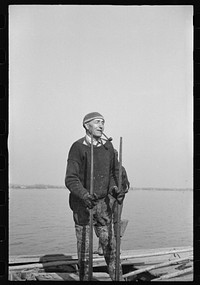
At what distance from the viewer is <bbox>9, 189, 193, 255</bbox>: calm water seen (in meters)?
2.56

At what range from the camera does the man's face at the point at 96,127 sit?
2557 mm

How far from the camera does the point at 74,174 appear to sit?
252 centimetres

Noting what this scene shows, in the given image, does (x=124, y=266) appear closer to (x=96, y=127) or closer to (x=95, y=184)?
(x=95, y=184)

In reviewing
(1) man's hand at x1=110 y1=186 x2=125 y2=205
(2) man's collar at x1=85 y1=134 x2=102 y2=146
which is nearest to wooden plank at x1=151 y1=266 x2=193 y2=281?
(1) man's hand at x1=110 y1=186 x2=125 y2=205

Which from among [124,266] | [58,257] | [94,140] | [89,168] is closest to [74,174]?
[89,168]

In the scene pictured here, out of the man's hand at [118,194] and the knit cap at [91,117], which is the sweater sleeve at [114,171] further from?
the knit cap at [91,117]

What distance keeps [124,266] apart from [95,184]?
0.49 m

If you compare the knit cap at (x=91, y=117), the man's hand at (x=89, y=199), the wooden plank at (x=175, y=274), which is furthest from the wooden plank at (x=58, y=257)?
the knit cap at (x=91, y=117)

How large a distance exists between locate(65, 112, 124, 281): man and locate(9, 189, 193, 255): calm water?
6cm

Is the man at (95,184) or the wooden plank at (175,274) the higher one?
the man at (95,184)

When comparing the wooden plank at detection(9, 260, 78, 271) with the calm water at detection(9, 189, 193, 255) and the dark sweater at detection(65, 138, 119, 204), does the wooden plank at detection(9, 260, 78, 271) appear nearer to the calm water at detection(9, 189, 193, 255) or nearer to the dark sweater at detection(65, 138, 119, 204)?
the calm water at detection(9, 189, 193, 255)
